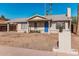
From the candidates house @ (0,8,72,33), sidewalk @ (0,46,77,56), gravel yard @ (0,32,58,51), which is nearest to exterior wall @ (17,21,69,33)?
house @ (0,8,72,33)

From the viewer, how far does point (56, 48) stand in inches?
346

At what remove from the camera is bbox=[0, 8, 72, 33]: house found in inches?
415

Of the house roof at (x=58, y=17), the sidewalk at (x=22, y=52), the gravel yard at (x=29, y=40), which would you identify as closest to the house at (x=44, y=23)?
the house roof at (x=58, y=17)

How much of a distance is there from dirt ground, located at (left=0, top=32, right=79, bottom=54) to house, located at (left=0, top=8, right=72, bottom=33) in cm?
40

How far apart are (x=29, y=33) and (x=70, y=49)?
306cm

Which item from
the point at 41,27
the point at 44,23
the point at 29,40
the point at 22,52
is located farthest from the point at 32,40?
the point at 44,23

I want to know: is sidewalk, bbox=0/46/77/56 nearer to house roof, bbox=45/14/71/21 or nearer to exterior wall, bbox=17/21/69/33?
exterior wall, bbox=17/21/69/33

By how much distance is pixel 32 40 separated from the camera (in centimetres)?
1025

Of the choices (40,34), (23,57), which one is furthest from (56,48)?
(40,34)

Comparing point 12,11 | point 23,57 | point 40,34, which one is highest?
point 12,11

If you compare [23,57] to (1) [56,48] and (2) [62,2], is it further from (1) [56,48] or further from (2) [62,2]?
(2) [62,2]

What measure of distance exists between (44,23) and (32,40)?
2691 millimetres

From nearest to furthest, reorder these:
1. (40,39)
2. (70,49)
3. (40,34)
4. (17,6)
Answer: (70,49)
(17,6)
(40,39)
(40,34)

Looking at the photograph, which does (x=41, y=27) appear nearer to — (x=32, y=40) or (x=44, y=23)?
(x=44, y=23)
